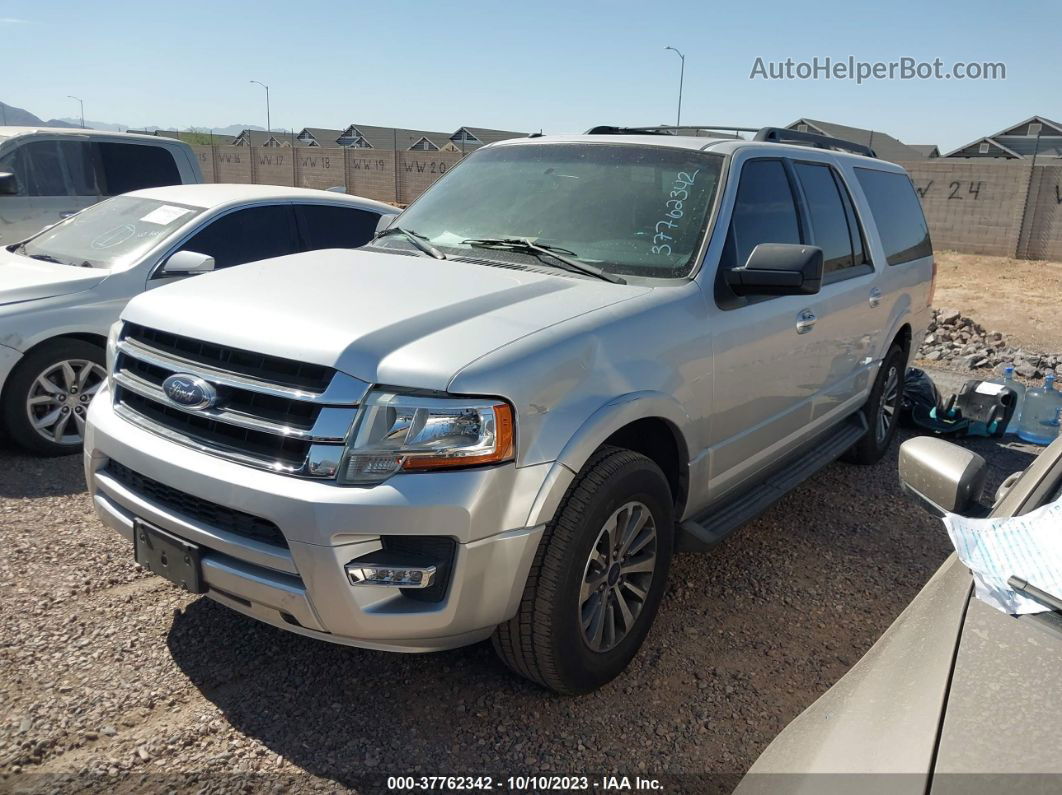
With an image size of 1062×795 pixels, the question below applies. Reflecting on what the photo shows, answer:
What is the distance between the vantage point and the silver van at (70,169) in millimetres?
8148

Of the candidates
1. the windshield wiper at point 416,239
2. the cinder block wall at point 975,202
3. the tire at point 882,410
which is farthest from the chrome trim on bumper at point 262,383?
the cinder block wall at point 975,202

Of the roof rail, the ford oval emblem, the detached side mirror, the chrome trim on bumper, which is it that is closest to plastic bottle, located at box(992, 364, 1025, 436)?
the roof rail

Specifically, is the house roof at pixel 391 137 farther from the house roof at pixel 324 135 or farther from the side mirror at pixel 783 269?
the side mirror at pixel 783 269

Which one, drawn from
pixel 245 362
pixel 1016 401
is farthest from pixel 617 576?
pixel 1016 401

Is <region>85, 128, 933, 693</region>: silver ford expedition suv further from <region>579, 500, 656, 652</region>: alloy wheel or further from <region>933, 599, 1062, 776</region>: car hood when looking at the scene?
<region>933, 599, 1062, 776</region>: car hood

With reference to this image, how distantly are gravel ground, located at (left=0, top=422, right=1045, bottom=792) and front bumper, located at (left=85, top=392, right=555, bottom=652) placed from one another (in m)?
0.42

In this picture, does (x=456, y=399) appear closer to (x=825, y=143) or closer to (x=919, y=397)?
(x=825, y=143)

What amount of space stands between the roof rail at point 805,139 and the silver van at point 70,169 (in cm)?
621

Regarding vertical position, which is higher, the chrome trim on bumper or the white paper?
the white paper

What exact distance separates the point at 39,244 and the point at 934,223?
77.5ft

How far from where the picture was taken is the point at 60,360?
5.11 m

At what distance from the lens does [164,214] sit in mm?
5848

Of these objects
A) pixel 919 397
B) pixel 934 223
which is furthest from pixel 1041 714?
pixel 934 223

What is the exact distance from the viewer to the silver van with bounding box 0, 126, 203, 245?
8148 millimetres
